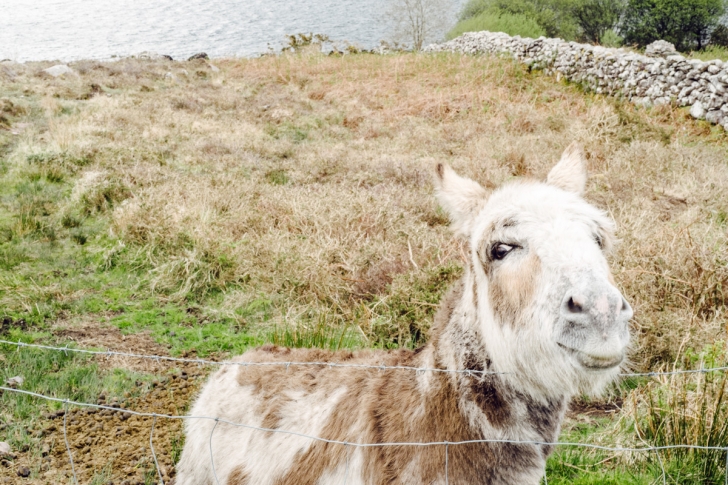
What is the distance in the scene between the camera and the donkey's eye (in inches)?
80.0

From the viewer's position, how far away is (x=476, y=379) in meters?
2.09

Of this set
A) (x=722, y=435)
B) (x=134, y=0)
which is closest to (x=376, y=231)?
(x=722, y=435)

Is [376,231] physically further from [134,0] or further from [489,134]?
[134,0]

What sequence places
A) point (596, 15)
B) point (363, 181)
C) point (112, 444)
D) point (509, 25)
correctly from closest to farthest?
1. point (112, 444)
2. point (363, 181)
3. point (509, 25)
4. point (596, 15)

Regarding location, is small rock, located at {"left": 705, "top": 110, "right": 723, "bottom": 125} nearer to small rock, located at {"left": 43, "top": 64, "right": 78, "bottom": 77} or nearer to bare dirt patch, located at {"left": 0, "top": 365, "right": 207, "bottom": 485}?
bare dirt patch, located at {"left": 0, "top": 365, "right": 207, "bottom": 485}

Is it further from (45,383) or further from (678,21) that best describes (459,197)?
(678,21)

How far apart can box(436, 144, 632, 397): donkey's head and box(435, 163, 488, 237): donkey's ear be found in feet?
0.20

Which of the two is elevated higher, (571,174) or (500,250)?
(571,174)

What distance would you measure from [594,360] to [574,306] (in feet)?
0.64

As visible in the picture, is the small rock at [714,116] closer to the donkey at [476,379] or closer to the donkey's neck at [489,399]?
the donkey at [476,379]

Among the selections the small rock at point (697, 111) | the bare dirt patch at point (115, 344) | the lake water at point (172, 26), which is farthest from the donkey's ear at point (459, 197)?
the lake water at point (172, 26)

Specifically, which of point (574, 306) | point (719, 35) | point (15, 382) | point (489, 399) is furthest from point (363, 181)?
point (719, 35)

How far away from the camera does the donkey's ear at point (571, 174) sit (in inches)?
102

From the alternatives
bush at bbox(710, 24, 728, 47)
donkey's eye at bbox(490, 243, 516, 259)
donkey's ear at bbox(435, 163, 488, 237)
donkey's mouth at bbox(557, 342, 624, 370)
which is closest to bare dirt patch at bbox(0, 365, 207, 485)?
donkey's ear at bbox(435, 163, 488, 237)
